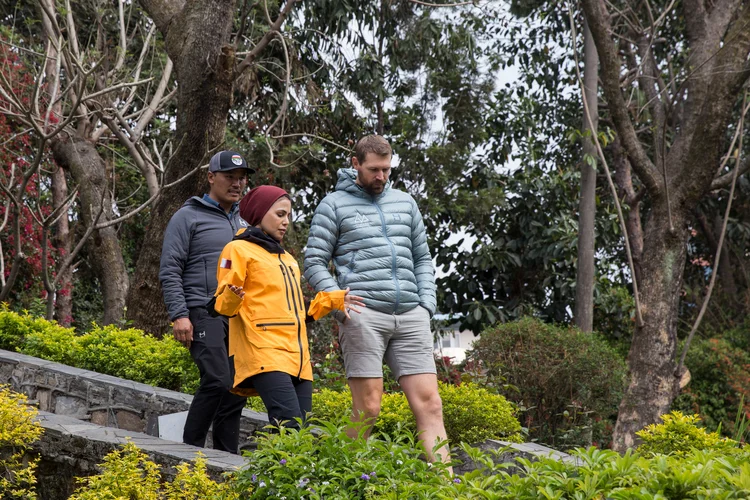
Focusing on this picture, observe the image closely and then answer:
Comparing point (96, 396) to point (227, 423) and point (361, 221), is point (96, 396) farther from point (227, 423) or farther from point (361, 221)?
point (361, 221)

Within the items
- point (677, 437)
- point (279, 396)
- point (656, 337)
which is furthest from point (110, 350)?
point (656, 337)

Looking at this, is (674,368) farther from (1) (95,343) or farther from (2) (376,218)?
(1) (95,343)

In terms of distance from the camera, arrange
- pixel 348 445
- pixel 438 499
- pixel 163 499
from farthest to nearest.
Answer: pixel 163 499, pixel 348 445, pixel 438 499

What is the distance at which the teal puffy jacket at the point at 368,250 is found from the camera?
434 centimetres

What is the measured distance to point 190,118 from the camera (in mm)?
7922

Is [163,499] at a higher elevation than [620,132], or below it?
below

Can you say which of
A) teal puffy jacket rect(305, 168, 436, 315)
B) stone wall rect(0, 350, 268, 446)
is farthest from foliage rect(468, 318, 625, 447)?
teal puffy jacket rect(305, 168, 436, 315)

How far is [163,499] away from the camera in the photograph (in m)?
3.74

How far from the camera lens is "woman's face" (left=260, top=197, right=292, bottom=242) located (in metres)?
4.39

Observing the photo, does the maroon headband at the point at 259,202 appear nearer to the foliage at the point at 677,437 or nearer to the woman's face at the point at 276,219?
the woman's face at the point at 276,219

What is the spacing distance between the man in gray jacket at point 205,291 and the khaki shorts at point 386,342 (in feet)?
2.57

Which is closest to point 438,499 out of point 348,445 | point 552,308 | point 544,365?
point 348,445

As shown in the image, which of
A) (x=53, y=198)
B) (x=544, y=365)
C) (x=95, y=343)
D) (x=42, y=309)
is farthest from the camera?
(x=53, y=198)

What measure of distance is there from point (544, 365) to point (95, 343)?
13.9ft
